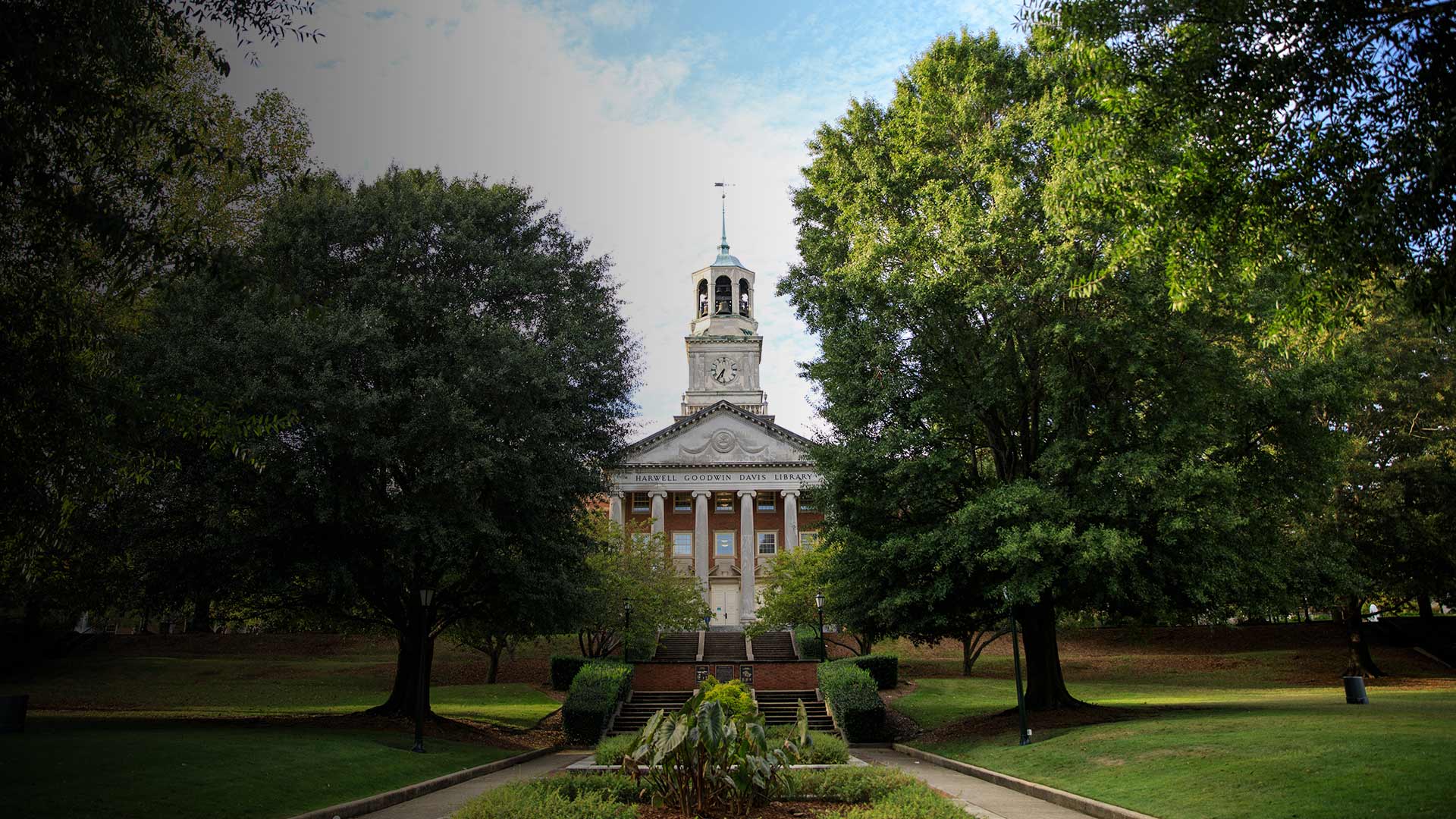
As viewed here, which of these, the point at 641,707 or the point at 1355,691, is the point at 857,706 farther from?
the point at 1355,691

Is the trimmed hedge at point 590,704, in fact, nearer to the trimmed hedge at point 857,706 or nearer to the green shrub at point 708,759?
the trimmed hedge at point 857,706

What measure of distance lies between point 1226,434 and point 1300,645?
29168 millimetres

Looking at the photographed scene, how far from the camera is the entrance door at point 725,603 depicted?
2174 inches

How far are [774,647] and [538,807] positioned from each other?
31850 millimetres

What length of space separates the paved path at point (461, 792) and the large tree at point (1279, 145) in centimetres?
1042

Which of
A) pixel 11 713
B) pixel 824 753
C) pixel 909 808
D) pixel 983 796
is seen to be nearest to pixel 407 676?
pixel 11 713

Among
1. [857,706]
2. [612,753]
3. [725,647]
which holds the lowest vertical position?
[857,706]

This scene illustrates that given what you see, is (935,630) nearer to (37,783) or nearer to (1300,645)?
(37,783)

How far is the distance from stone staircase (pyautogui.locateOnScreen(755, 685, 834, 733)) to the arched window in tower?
4102cm

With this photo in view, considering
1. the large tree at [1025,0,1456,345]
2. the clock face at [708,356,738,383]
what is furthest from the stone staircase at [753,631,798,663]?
the large tree at [1025,0,1456,345]

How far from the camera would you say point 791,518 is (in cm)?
5594

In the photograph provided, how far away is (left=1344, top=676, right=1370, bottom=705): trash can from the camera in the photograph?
20.7 metres

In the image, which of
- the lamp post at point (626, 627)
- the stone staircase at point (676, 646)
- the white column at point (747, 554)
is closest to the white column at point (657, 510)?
the white column at point (747, 554)

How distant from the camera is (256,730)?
18172mm
